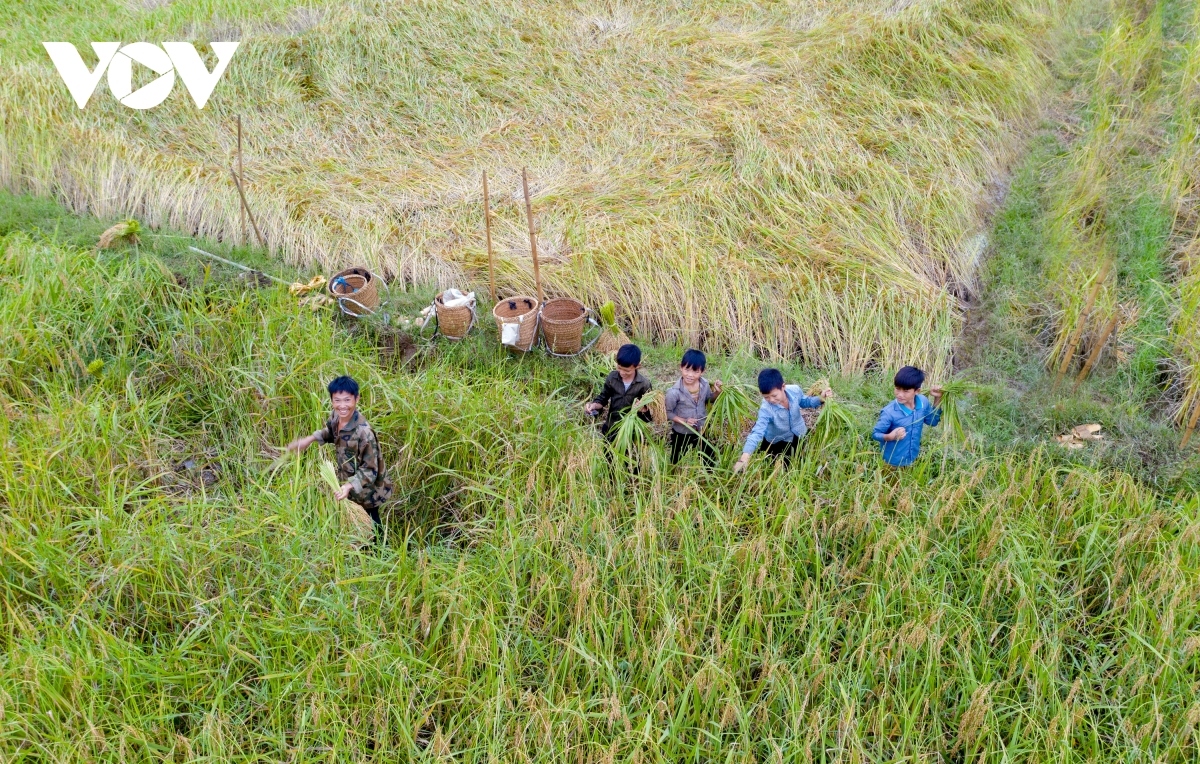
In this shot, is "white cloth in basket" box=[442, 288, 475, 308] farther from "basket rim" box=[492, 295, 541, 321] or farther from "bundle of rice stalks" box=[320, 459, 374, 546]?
"bundle of rice stalks" box=[320, 459, 374, 546]

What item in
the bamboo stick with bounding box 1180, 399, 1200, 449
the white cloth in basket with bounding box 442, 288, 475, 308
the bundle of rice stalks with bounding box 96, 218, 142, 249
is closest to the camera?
the bamboo stick with bounding box 1180, 399, 1200, 449

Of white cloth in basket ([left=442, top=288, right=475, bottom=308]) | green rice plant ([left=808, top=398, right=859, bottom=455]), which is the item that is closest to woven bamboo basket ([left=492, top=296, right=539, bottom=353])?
white cloth in basket ([left=442, top=288, right=475, bottom=308])

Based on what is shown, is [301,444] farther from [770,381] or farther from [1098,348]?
[1098,348]

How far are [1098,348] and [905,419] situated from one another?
5.88 ft

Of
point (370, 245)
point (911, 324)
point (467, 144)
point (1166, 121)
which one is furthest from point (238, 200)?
point (1166, 121)

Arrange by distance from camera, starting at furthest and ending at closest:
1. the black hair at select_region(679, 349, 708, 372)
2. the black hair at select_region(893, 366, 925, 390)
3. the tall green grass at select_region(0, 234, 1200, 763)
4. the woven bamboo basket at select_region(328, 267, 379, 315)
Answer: the woven bamboo basket at select_region(328, 267, 379, 315)
the black hair at select_region(679, 349, 708, 372)
the black hair at select_region(893, 366, 925, 390)
the tall green grass at select_region(0, 234, 1200, 763)

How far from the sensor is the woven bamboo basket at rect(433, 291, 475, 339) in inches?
210

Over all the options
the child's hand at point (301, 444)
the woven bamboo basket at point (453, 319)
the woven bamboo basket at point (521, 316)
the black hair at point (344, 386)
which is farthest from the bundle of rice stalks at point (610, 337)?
the child's hand at point (301, 444)

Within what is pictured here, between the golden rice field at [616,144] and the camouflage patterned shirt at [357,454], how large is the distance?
86.8 inches

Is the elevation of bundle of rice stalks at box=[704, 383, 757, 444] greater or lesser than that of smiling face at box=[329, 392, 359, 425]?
lesser

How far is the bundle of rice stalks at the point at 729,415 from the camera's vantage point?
14.8 feet

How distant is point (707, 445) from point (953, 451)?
48.9 inches

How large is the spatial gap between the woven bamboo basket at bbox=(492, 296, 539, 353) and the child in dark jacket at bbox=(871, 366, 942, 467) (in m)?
2.12

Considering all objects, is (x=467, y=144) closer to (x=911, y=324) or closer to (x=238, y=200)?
(x=238, y=200)
